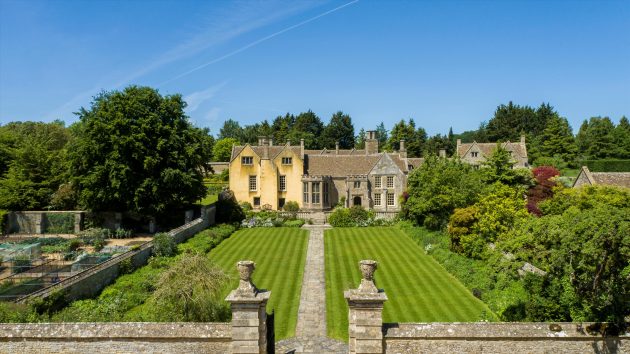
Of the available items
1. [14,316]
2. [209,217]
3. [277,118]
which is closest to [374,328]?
[14,316]

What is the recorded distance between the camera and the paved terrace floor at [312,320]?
51.6 feet

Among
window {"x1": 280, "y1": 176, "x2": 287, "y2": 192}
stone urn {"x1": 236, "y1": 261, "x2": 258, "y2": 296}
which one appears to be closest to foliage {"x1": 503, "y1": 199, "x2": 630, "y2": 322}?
stone urn {"x1": 236, "y1": 261, "x2": 258, "y2": 296}

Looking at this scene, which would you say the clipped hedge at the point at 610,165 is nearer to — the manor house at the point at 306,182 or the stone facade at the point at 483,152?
the stone facade at the point at 483,152

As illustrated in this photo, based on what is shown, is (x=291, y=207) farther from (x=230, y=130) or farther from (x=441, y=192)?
(x=230, y=130)

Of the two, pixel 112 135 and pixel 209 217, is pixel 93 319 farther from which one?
pixel 209 217

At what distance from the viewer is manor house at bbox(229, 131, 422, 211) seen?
54.4 meters

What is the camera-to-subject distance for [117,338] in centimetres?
1181

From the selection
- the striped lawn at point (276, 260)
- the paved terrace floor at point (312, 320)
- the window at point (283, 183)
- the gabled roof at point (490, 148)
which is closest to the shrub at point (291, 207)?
the window at point (283, 183)

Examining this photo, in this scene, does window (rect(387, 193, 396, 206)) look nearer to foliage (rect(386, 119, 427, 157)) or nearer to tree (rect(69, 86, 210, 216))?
tree (rect(69, 86, 210, 216))

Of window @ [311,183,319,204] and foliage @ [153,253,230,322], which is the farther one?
window @ [311,183,319,204]

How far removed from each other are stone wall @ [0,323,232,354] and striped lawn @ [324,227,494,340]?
6.63 m

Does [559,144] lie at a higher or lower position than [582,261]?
higher

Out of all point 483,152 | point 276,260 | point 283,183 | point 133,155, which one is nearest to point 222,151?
point 283,183

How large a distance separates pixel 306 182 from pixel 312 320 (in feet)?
119
